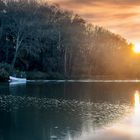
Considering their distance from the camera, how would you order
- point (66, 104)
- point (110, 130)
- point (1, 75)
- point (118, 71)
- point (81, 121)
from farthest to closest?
1. point (118, 71)
2. point (1, 75)
3. point (66, 104)
4. point (81, 121)
5. point (110, 130)

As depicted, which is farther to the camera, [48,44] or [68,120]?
[48,44]

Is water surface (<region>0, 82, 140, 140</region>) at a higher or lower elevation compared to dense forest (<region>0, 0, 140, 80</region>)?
lower

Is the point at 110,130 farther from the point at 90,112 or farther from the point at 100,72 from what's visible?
the point at 100,72

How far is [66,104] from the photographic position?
3709 cm

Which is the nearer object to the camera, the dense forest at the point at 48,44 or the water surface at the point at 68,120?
the water surface at the point at 68,120

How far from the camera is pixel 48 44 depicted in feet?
282

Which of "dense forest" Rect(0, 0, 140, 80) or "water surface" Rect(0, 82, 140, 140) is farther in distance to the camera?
"dense forest" Rect(0, 0, 140, 80)

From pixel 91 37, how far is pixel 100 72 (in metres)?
9.70

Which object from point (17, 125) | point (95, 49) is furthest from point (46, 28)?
point (17, 125)

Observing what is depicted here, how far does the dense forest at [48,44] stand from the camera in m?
76.7

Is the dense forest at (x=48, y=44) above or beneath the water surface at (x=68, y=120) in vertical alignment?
above

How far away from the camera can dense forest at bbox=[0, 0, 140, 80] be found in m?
76.7

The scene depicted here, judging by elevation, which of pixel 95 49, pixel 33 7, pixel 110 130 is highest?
pixel 33 7

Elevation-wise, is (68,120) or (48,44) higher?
(48,44)
